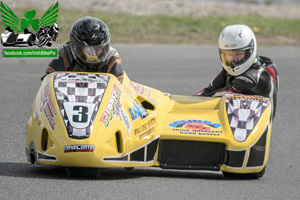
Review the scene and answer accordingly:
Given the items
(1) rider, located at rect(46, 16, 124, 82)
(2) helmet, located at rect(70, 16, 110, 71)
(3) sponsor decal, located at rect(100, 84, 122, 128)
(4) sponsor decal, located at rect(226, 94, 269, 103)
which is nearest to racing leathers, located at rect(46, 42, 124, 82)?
(1) rider, located at rect(46, 16, 124, 82)

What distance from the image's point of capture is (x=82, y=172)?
20.1ft

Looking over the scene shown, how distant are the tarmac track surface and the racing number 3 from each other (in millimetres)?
510

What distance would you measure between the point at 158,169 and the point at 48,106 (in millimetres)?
1739

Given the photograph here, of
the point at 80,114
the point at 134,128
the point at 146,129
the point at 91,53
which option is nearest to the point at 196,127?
the point at 146,129

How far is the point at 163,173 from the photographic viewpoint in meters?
7.06

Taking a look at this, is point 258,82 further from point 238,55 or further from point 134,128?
point 134,128

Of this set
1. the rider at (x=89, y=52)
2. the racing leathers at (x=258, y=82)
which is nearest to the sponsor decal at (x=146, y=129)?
the rider at (x=89, y=52)

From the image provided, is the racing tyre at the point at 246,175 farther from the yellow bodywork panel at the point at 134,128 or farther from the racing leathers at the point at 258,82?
the racing leathers at the point at 258,82

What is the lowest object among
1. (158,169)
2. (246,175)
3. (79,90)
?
(158,169)

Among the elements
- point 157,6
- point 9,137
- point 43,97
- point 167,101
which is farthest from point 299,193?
point 157,6

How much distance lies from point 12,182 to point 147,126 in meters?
1.38

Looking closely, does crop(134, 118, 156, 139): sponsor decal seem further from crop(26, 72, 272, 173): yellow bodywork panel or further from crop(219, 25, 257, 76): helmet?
crop(219, 25, 257, 76): helmet

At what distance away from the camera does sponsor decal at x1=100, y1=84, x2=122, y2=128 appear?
6086 millimetres

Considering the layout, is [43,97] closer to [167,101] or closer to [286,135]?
[167,101]
